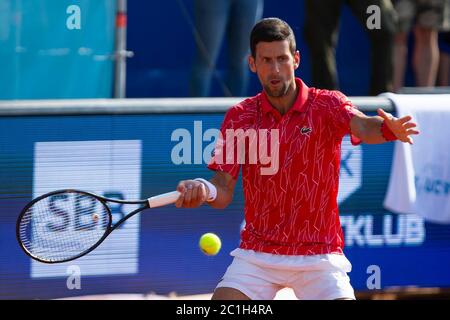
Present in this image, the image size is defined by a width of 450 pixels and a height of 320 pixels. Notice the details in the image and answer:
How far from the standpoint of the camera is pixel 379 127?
4.51 metres

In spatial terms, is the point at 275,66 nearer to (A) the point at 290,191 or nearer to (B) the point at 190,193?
(A) the point at 290,191

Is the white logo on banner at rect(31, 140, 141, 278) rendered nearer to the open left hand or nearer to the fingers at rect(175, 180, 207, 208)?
the fingers at rect(175, 180, 207, 208)

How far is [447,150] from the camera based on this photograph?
6.30 metres

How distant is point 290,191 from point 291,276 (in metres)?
0.35

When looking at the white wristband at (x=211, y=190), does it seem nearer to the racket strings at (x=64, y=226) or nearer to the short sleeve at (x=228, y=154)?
the short sleeve at (x=228, y=154)

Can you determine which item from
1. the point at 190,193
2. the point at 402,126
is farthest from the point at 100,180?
the point at 402,126

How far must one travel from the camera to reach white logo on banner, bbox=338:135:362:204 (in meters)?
6.18

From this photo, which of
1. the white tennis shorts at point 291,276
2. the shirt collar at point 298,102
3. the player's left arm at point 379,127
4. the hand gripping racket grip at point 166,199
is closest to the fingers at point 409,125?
the player's left arm at point 379,127

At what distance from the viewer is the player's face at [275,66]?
4.61 metres

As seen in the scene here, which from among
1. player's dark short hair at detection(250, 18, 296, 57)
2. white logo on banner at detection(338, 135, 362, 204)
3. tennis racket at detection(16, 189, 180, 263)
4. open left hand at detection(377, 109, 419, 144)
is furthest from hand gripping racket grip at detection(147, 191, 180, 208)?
white logo on banner at detection(338, 135, 362, 204)

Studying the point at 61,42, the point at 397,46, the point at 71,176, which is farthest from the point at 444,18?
the point at 71,176

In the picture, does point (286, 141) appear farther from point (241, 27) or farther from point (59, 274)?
point (241, 27)

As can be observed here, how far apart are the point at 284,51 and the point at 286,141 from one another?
14.6 inches

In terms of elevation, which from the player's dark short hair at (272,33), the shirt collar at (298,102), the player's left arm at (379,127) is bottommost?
the player's left arm at (379,127)
